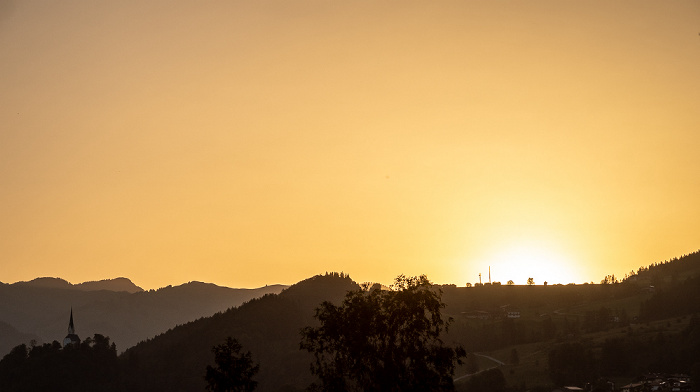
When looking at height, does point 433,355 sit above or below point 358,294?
below

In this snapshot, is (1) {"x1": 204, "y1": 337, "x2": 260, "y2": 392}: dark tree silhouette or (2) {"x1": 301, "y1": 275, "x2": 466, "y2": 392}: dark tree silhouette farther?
(1) {"x1": 204, "y1": 337, "x2": 260, "y2": 392}: dark tree silhouette

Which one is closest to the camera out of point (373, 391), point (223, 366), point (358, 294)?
point (373, 391)

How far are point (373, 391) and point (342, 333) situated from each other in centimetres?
660

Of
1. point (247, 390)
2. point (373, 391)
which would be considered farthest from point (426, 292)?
point (247, 390)

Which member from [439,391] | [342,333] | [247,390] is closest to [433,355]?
[439,391]

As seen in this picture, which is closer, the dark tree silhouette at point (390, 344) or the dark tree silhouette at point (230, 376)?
the dark tree silhouette at point (390, 344)

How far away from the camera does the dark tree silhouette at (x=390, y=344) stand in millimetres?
84500

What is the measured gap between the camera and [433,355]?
85188mm

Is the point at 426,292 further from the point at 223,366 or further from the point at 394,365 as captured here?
the point at 223,366

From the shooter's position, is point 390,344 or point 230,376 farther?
point 230,376

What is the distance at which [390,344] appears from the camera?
86375 mm

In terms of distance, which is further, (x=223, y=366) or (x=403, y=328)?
(x=223, y=366)

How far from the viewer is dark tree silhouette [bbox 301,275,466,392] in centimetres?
8450

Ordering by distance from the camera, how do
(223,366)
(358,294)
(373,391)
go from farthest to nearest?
(223,366), (358,294), (373,391)
